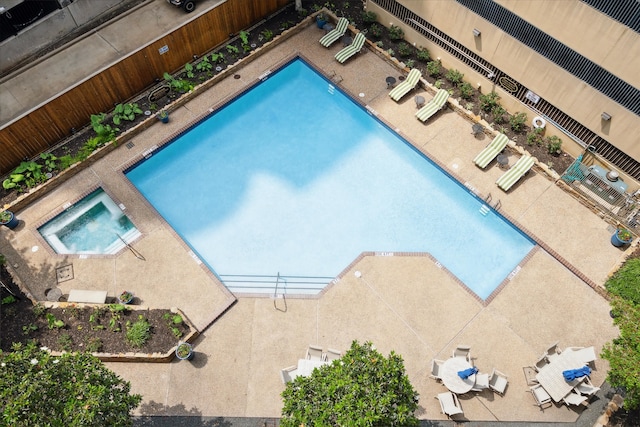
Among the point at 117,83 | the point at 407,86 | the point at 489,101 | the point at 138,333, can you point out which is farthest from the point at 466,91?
the point at 138,333

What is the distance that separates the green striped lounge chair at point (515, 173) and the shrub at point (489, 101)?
3.32 m

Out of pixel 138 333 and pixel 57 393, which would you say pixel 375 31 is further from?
pixel 57 393

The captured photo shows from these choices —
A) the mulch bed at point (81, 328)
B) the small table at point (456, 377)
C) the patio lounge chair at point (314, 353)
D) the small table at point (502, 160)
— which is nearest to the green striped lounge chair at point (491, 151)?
the small table at point (502, 160)

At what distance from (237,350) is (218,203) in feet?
23.3

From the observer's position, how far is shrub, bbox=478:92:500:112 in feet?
77.9

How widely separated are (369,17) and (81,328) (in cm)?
2085

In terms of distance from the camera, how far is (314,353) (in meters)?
18.0

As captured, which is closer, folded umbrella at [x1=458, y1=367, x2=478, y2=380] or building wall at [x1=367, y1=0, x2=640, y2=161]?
folded umbrella at [x1=458, y1=367, x2=478, y2=380]

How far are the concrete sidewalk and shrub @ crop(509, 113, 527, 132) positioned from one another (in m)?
15.8

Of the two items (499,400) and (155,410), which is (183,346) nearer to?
(155,410)

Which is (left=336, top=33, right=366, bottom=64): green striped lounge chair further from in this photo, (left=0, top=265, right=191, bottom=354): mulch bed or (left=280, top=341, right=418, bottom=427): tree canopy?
(left=280, top=341, right=418, bottom=427): tree canopy

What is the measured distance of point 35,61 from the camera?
2495cm

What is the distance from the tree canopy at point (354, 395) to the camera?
1233 centimetres

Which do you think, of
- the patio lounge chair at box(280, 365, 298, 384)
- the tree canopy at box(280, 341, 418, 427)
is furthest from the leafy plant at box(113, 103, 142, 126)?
the tree canopy at box(280, 341, 418, 427)
